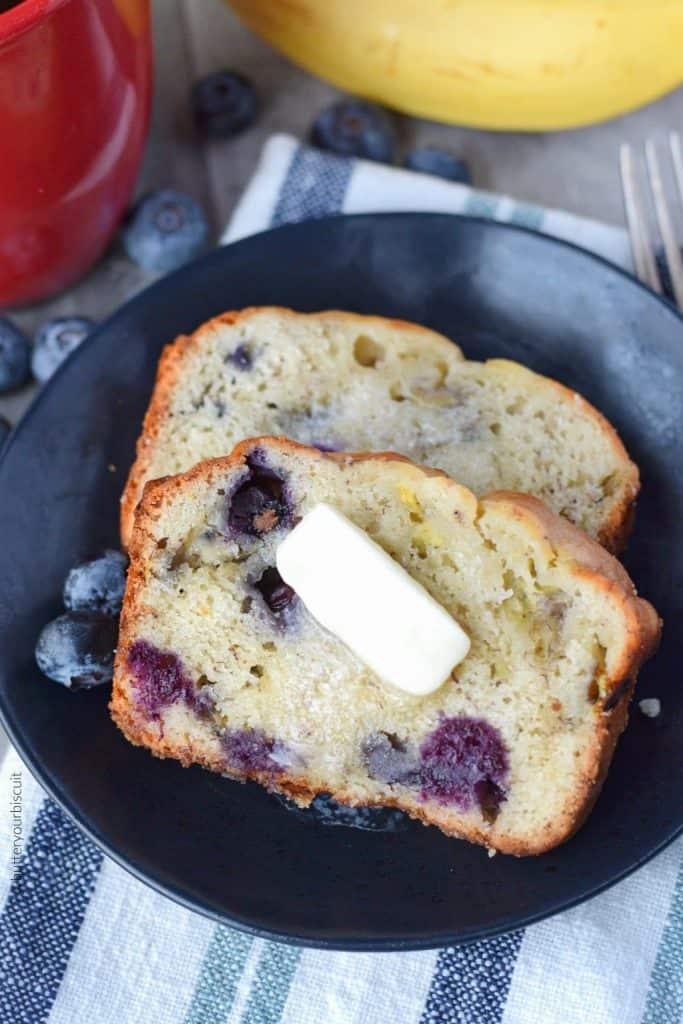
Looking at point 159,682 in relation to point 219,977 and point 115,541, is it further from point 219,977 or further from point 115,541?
point 219,977

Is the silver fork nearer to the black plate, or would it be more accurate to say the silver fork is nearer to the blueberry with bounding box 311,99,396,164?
the black plate

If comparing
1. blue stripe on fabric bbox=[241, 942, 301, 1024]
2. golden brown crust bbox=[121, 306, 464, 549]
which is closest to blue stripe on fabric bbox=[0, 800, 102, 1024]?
blue stripe on fabric bbox=[241, 942, 301, 1024]

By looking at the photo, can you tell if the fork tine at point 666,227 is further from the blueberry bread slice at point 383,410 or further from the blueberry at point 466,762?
the blueberry at point 466,762

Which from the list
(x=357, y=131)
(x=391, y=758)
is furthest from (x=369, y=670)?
(x=357, y=131)

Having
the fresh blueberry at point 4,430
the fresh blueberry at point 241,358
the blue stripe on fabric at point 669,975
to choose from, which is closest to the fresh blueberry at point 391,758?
the blue stripe on fabric at point 669,975

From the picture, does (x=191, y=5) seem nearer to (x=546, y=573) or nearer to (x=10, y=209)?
(x=10, y=209)

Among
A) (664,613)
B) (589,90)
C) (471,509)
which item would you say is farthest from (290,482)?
(589,90)
